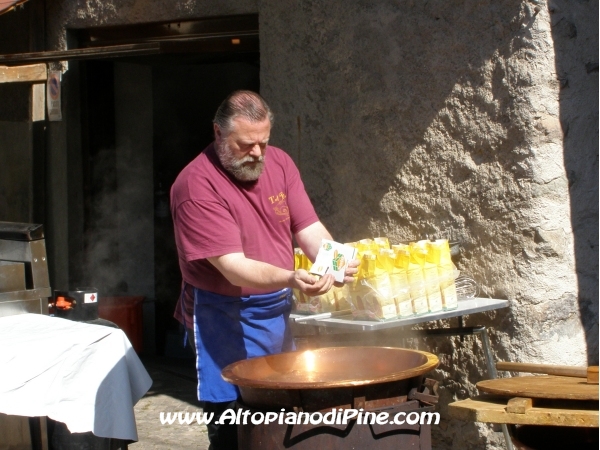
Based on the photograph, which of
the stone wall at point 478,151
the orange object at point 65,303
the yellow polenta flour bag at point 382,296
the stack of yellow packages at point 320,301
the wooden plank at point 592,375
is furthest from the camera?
the orange object at point 65,303

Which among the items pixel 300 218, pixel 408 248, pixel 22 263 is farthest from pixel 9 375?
pixel 408 248

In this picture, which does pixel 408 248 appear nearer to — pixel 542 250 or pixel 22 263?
pixel 542 250

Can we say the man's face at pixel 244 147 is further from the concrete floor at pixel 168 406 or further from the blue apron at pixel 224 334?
the concrete floor at pixel 168 406

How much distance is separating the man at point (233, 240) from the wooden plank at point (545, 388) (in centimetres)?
65

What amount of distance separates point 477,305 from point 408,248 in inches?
15.2

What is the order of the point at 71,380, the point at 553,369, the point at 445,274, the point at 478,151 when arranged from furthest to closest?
the point at 478,151, the point at 445,274, the point at 71,380, the point at 553,369

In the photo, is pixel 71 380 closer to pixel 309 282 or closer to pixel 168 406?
pixel 309 282

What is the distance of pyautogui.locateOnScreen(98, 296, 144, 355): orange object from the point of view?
629cm

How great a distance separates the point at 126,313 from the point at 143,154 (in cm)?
140

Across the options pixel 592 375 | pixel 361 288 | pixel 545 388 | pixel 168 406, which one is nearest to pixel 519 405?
pixel 545 388

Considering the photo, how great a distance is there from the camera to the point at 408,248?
3607mm

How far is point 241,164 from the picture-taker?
326 cm

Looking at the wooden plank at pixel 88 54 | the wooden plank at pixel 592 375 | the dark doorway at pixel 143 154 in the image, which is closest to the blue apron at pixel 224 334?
the wooden plank at pixel 592 375

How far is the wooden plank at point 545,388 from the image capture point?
2.70 metres
